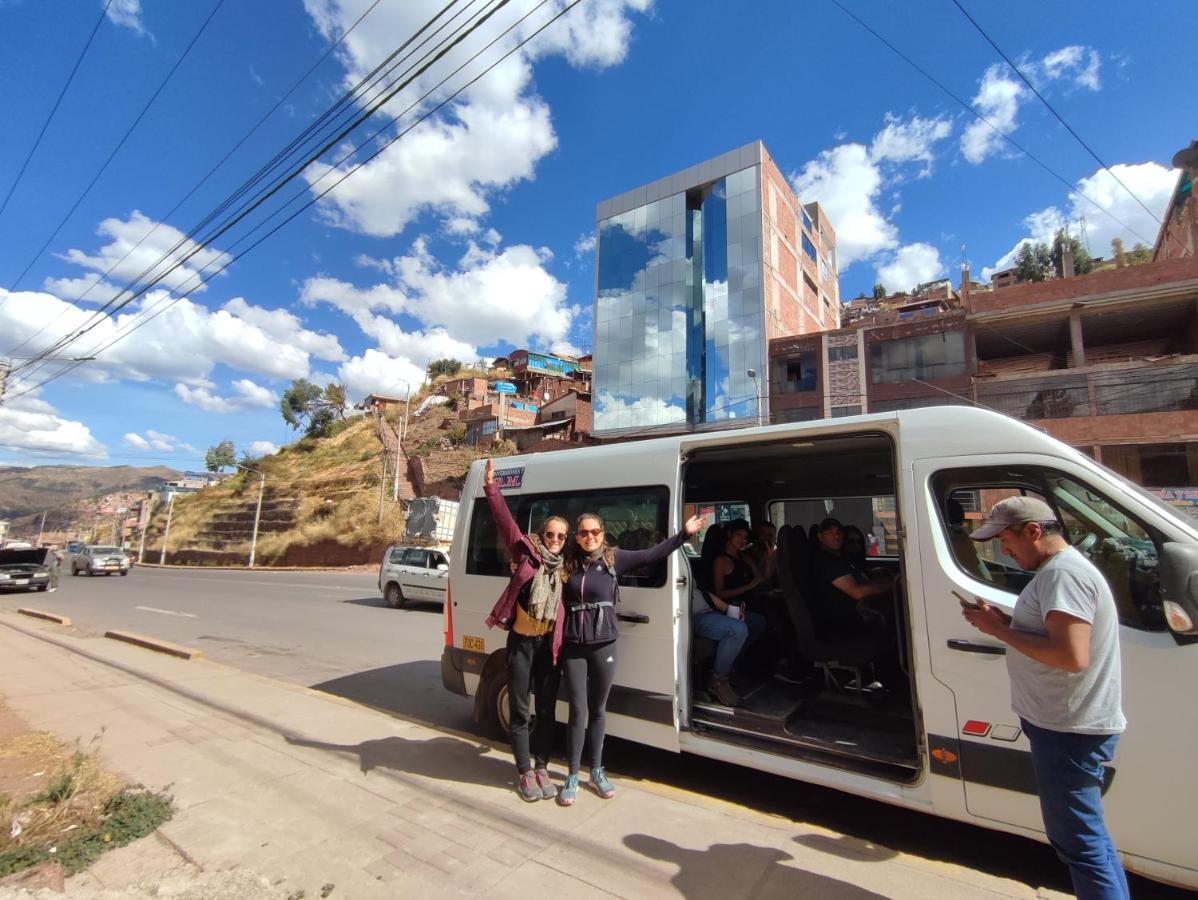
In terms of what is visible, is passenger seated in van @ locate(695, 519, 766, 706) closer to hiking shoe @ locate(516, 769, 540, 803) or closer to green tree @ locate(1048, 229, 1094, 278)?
hiking shoe @ locate(516, 769, 540, 803)

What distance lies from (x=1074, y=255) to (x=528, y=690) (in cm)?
6608

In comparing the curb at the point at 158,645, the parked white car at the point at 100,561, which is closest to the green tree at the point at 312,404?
the parked white car at the point at 100,561

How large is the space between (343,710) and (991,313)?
105 feet

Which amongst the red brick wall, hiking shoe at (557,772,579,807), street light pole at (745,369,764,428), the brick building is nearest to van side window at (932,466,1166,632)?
hiking shoe at (557,772,579,807)

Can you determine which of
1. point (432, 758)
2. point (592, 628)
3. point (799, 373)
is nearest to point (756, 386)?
point (799, 373)

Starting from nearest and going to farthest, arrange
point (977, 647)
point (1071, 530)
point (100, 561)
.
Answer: point (977, 647)
point (1071, 530)
point (100, 561)

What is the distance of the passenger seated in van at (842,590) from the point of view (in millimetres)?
4383

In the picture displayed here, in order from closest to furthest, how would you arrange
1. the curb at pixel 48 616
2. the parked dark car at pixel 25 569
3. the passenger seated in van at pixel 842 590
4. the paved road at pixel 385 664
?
1. the paved road at pixel 385 664
2. the passenger seated in van at pixel 842 590
3. the curb at pixel 48 616
4. the parked dark car at pixel 25 569

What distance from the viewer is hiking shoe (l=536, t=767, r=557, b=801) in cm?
369

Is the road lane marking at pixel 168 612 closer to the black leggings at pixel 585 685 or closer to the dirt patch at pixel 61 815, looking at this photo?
the dirt patch at pixel 61 815

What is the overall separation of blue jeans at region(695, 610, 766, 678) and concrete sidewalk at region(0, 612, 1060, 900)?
917 mm

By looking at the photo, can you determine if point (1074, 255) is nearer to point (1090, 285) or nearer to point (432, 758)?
point (1090, 285)

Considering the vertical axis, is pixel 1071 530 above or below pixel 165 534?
above

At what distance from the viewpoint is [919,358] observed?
29812 millimetres
